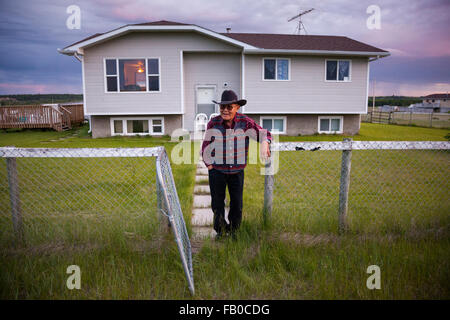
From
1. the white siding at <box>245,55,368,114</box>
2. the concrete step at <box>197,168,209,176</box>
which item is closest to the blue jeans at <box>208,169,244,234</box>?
the concrete step at <box>197,168,209,176</box>

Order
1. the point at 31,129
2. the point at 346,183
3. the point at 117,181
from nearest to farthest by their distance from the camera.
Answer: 1. the point at 346,183
2. the point at 117,181
3. the point at 31,129

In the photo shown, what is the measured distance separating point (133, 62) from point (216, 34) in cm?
443

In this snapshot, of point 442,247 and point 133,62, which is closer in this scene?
point 442,247

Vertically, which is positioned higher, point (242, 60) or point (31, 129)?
point (242, 60)

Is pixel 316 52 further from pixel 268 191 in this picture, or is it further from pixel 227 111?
pixel 227 111

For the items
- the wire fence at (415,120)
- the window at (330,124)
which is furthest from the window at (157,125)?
the wire fence at (415,120)

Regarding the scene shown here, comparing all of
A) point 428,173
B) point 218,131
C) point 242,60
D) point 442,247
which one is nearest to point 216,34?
point 242,60

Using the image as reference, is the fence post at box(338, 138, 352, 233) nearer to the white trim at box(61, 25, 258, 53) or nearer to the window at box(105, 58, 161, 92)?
the white trim at box(61, 25, 258, 53)

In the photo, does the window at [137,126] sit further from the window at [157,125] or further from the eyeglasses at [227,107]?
the eyeglasses at [227,107]

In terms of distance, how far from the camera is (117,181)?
720cm

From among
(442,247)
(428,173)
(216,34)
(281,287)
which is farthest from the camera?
(216,34)

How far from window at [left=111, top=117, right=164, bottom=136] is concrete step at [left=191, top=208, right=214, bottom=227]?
11756 millimetres

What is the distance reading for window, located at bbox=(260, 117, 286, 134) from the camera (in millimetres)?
16844

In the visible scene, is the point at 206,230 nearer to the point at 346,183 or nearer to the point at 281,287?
the point at 281,287
